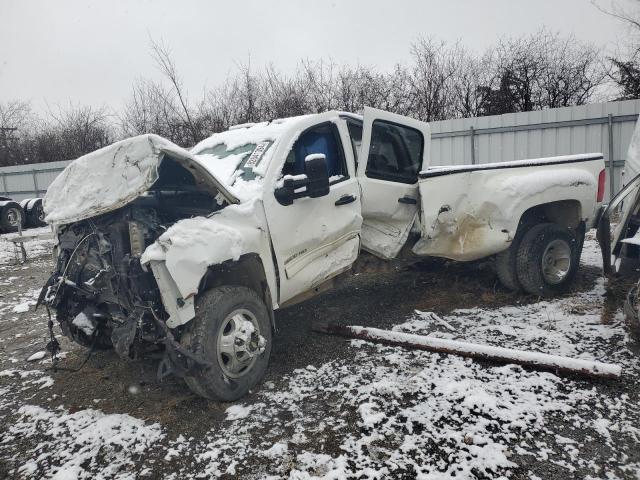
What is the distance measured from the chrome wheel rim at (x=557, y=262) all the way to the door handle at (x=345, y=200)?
2.50 m

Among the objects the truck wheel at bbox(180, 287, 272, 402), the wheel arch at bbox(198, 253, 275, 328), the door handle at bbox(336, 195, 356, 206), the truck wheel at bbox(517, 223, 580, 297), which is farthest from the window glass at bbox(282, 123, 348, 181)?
the truck wheel at bbox(517, 223, 580, 297)

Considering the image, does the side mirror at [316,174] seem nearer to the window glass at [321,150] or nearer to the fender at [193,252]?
the window glass at [321,150]

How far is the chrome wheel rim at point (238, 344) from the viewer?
10.4 feet

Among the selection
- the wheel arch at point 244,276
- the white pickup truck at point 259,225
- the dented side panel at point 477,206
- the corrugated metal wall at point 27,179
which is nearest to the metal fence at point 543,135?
the white pickup truck at point 259,225

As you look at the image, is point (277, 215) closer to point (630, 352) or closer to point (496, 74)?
point (630, 352)

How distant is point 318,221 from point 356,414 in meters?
1.66

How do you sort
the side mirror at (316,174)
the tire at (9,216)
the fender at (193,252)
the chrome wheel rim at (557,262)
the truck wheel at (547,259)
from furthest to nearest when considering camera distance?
1. the tire at (9,216)
2. the chrome wheel rim at (557,262)
3. the truck wheel at (547,259)
4. the side mirror at (316,174)
5. the fender at (193,252)

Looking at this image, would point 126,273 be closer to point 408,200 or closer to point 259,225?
point 259,225

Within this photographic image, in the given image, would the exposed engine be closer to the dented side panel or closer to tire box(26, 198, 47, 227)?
the dented side panel

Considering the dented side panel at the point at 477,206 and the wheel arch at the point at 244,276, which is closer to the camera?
the wheel arch at the point at 244,276

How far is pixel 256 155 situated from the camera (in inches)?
154

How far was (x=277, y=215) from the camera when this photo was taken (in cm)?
362

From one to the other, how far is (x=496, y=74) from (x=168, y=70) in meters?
12.3

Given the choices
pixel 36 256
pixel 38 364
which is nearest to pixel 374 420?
pixel 38 364
